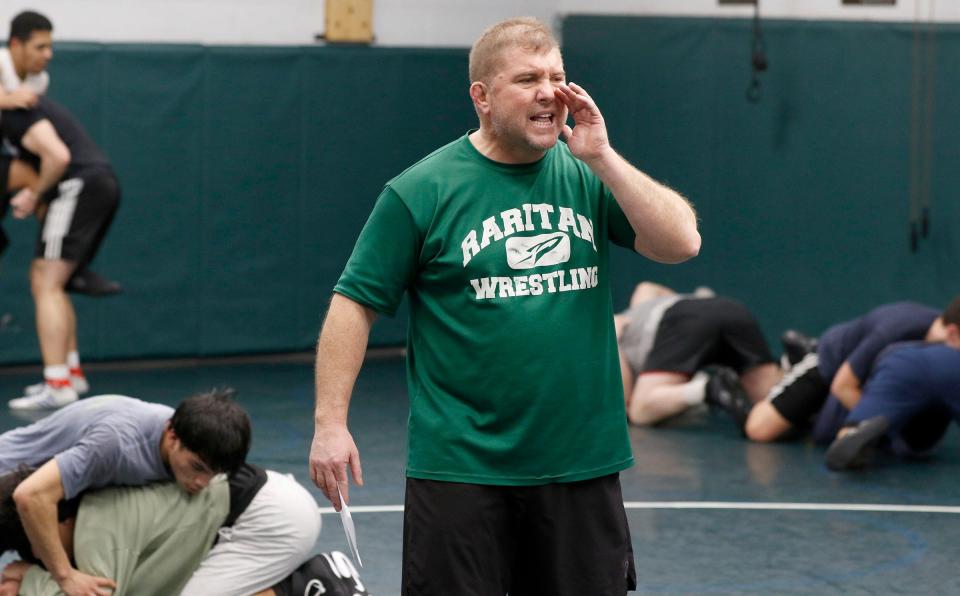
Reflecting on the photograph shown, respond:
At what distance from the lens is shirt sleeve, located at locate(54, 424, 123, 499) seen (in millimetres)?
5031

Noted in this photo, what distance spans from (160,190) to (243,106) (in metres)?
0.77

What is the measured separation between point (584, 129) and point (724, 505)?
13.0 ft

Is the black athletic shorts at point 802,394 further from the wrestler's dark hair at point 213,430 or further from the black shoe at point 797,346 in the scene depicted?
the wrestler's dark hair at point 213,430

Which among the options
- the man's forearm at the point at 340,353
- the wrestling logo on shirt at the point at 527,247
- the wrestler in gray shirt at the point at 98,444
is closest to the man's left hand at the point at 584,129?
the wrestling logo on shirt at the point at 527,247

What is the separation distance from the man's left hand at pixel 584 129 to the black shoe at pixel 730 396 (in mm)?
5308

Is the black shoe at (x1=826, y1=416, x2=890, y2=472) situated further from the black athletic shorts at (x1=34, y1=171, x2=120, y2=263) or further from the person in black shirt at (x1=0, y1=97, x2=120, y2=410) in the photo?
the black athletic shorts at (x1=34, y1=171, x2=120, y2=263)

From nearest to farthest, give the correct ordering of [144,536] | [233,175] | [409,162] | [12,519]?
[12,519]
[144,536]
[233,175]
[409,162]

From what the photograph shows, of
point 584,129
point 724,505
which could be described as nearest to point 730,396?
point 724,505

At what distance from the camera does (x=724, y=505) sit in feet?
23.8

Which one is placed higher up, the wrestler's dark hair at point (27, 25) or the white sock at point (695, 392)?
the wrestler's dark hair at point (27, 25)

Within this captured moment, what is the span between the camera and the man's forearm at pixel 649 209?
364 cm

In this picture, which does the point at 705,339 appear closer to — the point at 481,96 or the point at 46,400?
the point at 46,400

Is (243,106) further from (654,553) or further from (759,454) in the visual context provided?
(654,553)

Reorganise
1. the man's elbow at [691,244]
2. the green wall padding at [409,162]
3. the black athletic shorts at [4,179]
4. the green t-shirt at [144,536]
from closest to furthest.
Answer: the man's elbow at [691,244]
the green t-shirt at [144,536]
the black athletic shorts at [4,179]
the green wall padding at [409,162]
